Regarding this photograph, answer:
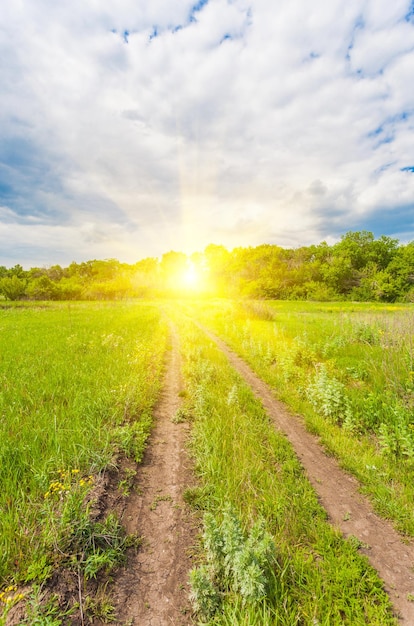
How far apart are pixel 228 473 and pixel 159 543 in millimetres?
1640

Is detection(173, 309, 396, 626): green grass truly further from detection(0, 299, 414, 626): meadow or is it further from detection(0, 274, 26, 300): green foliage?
detection(0, 274, 26, 300): green foliage

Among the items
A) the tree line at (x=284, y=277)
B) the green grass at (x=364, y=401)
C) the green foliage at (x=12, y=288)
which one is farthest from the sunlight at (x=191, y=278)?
the green grass at (x=364, y=401)

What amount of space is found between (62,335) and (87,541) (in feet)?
52.4

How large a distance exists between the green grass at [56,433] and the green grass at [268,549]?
4.98 ft

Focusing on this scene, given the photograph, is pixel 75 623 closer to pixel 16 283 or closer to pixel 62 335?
pixel 62 335

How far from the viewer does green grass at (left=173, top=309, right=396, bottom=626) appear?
2.89 meters

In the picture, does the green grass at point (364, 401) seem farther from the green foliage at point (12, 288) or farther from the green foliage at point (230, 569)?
the green foliage at point (12, 288)

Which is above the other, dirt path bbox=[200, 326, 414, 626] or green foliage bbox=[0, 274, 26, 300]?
green foliage bbox=[0, 274, 26, 300]

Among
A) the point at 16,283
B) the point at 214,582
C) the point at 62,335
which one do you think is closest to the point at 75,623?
the point at 214,582

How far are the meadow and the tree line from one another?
182 feet

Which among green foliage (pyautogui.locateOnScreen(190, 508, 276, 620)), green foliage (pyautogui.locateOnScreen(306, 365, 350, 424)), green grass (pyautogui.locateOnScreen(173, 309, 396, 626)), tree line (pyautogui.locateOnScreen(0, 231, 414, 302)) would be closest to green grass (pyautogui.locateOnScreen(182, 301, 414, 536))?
green foliage (pyautogui.locateOnScreen(306, 365, 350, 424))

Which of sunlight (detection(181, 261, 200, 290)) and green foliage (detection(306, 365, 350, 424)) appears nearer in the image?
green foliage (detection(306, 365, 350, 424))

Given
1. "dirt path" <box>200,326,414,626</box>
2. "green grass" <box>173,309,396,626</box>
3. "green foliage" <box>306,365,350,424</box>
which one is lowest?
"dirt path" <box>200,326,414,626</box>

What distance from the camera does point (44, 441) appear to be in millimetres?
5262
